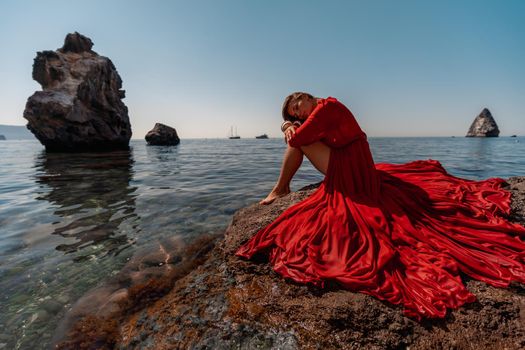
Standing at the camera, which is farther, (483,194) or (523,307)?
(483,194)

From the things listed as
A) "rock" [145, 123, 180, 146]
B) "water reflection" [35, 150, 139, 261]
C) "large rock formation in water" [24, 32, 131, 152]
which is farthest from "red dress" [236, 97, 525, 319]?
"rock" [145, 123, 180, 146]

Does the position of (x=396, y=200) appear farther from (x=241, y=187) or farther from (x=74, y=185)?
(x=74, y=185)

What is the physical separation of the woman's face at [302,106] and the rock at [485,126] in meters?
135

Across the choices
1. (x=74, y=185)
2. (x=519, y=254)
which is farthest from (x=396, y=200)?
(x=74, y=185)

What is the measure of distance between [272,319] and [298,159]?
6.91ft

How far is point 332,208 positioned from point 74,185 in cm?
920

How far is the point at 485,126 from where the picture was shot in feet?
333

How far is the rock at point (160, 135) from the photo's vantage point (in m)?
43.1

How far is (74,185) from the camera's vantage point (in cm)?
841

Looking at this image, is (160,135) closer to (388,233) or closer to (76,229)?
(76,229)

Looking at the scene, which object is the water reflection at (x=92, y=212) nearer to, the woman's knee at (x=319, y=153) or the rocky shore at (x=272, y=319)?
the rocky shore at (x=272, y=319)

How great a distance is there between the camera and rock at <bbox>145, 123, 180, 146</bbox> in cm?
4306

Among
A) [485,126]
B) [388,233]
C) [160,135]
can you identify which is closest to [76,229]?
[388,233]

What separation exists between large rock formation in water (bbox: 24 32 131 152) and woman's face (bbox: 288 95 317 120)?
27653mm
